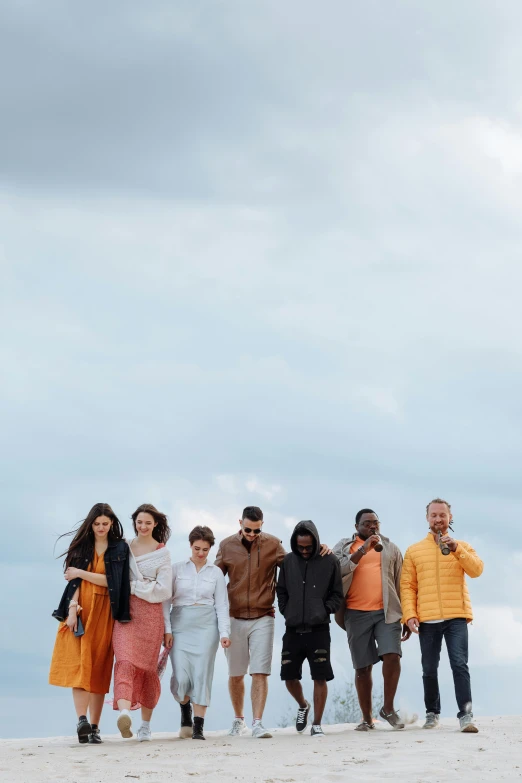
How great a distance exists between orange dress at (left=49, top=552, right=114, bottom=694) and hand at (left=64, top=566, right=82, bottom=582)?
0.39ft

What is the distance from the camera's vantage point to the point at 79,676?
9414 mm

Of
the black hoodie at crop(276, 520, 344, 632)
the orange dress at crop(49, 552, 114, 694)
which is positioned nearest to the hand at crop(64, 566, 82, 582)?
the orange dress at crop(49, 552, 114, 694)

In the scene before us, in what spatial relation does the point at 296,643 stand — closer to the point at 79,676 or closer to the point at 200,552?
the point at 200,552

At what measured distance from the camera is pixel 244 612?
389 inches

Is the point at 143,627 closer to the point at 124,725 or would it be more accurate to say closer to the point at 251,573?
the point at 124,725

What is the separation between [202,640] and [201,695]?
526 millimetres

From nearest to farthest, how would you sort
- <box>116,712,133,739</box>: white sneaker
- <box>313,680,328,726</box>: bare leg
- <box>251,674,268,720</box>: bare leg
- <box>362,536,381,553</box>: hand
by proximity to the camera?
1. <box>116,712,133,739</box>: white sneaker
2. <box>313,680,328,726</box>: bare leg
3. <box>251,674,268,720</box>: bare leg
4. <box>362,536,381,553</box>: hand

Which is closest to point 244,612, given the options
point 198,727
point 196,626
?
point 196,626

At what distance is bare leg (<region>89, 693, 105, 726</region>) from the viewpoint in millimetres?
9602

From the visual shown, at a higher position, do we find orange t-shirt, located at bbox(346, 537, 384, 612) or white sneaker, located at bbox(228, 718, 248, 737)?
orange t-shirt, located at bbox(346, 537, 384, 612)

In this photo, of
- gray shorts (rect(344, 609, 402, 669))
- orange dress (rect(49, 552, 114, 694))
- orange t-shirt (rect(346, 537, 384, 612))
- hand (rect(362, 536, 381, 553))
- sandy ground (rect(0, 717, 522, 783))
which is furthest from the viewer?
orange t-shirt (rect(346, 537, 384, 612))

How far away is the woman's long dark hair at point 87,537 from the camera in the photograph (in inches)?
383

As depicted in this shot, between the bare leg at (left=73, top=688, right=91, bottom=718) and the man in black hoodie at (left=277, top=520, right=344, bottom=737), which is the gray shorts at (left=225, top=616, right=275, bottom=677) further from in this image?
the bare leg at (left=73, top=688, right=91, bottom=718)

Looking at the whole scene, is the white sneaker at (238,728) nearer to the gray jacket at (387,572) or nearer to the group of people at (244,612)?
the group of people at (244,612)
